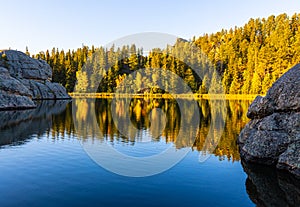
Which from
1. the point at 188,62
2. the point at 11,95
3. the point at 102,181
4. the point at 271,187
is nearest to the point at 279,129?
the point at 271,187

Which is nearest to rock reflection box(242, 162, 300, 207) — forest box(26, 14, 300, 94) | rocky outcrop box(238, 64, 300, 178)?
rocky outcrop box(238, 64, 300, 178)

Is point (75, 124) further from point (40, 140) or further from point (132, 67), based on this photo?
point (132, 67)

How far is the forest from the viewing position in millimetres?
112688

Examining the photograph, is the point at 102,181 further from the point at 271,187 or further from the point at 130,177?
the point at 271,187

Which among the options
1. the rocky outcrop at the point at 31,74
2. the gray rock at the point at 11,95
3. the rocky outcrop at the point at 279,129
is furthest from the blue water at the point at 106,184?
the rocky outcrop at the point at 31,74

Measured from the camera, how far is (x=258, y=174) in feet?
49.8

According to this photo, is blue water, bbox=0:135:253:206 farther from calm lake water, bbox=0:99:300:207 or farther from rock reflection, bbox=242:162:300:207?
rock reflection, bbox=242:162:300:207

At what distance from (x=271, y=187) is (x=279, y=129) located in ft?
15.6

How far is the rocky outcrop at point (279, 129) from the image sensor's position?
15.1 m

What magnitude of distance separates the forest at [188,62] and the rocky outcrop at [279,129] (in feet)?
300

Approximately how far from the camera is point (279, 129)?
16453mm

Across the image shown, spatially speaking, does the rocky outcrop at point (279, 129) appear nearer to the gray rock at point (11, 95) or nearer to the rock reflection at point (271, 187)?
the rock reflection at point (271, 187)

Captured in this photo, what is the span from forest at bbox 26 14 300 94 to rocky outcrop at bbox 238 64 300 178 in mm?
91515

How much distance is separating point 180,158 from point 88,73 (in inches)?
5087
